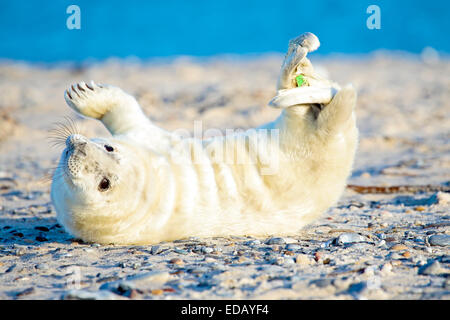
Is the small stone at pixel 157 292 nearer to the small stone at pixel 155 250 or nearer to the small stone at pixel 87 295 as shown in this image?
the small stone at pixel 87 295

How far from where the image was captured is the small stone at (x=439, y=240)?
328 cm

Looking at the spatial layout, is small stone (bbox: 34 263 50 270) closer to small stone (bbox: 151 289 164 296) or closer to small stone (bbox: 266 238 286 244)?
small stone (bbox: 151 289 164 296)

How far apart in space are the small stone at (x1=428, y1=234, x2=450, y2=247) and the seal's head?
187 centimetres

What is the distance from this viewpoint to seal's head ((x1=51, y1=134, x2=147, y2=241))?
10.7 ft

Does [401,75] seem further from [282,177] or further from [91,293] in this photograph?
[91,293]

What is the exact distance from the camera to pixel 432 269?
2.71 m

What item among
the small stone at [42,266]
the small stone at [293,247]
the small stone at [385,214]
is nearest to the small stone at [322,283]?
the small stone at [293,247]

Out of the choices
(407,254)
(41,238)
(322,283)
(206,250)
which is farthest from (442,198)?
(41,238)

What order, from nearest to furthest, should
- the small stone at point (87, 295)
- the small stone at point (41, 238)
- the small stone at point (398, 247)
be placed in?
1. the small stone at point (87, 295)
2. the small stone at point (398, 247)
3. the small stone at point (41, 238)

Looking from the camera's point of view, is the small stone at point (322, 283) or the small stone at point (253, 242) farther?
the small stone at point (253, 242)

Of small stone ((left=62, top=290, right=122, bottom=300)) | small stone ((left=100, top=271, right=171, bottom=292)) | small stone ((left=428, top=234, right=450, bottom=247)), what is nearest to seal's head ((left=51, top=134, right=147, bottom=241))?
small stone ((left=100, top=271, right=171, bottom=292))

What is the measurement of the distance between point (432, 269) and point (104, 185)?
1932 millimetres

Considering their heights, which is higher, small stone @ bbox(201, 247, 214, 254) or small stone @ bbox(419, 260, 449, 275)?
small stone @ bbox(201, 247, 214, 254)

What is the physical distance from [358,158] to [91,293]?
18.3 ft
